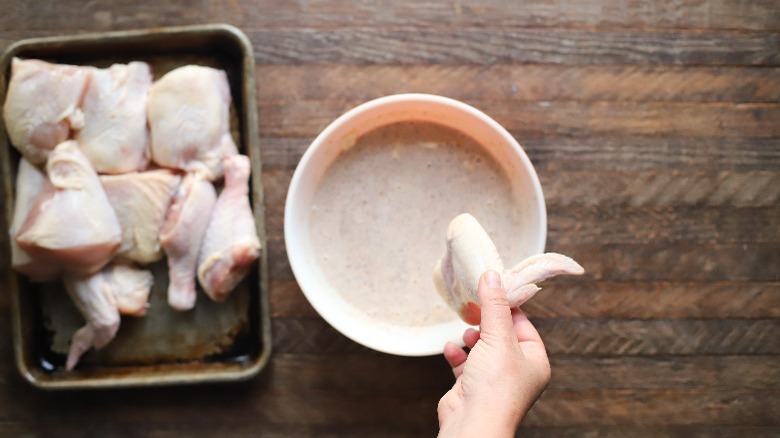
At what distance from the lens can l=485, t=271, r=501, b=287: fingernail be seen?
38.6 inches

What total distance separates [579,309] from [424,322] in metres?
0.30

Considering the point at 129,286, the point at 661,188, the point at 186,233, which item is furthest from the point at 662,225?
the point at 129,286

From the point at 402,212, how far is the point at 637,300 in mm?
476

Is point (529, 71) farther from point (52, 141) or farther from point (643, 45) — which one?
point (52, 141)

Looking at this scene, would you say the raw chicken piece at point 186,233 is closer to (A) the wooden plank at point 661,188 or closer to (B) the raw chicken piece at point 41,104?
(B) the raw chicken piece at point 41,104

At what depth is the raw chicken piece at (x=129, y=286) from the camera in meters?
1.24

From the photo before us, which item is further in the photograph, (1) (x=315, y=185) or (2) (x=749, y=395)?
(2) (x=749, y=395)

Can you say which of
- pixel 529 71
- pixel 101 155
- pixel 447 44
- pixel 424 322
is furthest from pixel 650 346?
pixel 101 155

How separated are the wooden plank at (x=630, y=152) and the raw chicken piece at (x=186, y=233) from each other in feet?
0.42

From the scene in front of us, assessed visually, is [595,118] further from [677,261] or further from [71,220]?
[71,220]

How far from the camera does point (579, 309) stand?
1.29 m

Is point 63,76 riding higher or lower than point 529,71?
lower

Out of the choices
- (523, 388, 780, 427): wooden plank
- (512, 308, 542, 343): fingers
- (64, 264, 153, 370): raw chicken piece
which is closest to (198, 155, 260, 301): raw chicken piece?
(64, 264, 153, 370): raw chicken piece

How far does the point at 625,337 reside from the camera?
51.3 inches
